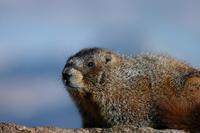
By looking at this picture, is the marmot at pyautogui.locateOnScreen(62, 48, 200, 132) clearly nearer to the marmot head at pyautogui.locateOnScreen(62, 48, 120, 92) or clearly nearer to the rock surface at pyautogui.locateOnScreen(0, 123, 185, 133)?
the marmot head at pyautogui.locateOnScreen(62, 48, 120, 92)

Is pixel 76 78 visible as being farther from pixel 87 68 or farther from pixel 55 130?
pixel 55 130

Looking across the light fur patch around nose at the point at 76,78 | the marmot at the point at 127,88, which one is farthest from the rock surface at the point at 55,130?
the light fur patch around nose at the point at 76,78

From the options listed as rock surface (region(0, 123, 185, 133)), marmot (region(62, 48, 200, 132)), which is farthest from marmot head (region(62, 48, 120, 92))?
rock surface (region(0, 123, 185, 133))

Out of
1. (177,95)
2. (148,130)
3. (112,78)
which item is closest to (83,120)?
(112,78)

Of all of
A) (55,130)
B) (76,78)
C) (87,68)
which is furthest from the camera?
(87,68)

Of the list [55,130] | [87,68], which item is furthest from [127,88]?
[55,130]

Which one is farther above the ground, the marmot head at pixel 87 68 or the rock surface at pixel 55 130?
the marmot head at pixel 87 68

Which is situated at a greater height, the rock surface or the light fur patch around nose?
the light fur patch around nose

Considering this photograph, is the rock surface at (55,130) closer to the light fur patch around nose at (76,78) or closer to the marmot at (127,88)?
the marmot at (127,88)
